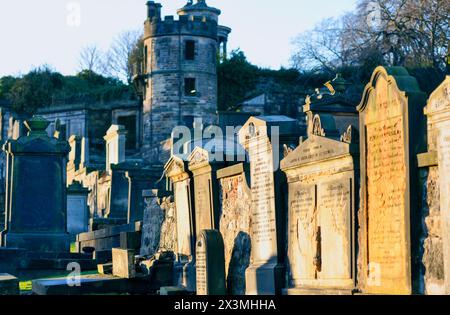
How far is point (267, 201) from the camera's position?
1381 cm

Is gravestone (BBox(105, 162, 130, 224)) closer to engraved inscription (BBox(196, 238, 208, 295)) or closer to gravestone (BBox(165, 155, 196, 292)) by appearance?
gravestone (BBox(165, 155, 196, 292))

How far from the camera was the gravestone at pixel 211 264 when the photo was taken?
14.0 m

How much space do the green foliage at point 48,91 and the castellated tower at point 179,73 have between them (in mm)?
4163

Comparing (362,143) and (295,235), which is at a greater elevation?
(362,143)

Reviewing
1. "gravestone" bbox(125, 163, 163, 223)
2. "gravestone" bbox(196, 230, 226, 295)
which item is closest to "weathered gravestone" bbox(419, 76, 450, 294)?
"gravestone" bbox(196, 230, 226, 295)

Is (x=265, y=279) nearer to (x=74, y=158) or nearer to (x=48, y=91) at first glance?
(x=74, y=158)

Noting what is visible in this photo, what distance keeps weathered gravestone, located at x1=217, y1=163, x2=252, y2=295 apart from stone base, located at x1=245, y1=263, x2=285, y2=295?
0.53 meters

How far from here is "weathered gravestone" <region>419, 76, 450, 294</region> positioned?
32.3ft

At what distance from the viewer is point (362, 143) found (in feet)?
37.3

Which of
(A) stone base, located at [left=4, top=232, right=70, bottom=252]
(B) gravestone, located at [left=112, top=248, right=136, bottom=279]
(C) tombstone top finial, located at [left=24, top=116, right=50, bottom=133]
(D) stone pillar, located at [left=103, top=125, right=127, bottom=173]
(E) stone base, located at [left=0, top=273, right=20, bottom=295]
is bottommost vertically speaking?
(E) stone base, located at [left=0, top=273, right=20, bottom=295]

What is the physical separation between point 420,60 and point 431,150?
27719 millimetres

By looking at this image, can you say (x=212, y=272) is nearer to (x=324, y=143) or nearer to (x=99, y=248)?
(x=324, y=143)
